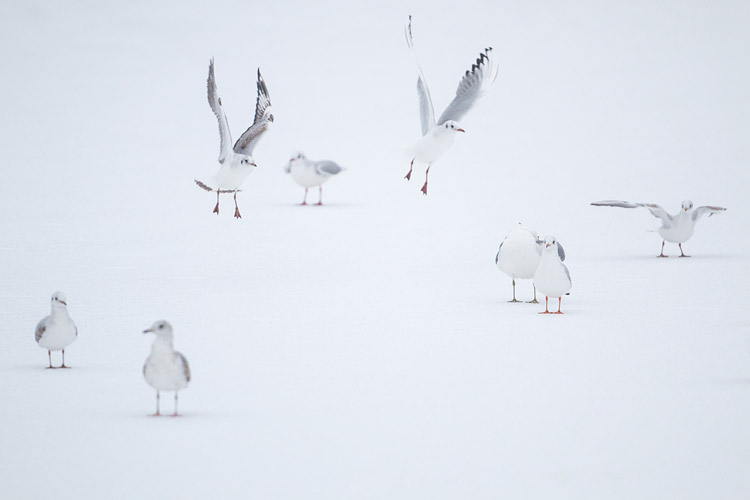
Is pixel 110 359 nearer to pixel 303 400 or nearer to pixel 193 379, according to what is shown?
pixel 193 379

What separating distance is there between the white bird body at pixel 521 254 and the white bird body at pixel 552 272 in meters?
0.58

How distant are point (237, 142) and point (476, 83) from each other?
2836 mm

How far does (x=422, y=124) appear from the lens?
40.4 ft

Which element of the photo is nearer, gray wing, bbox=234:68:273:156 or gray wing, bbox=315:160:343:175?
gray wing, bbox=234:68:273:156

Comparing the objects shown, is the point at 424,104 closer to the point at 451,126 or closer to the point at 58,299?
the point at 451,126

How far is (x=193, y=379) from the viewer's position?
7.39 m

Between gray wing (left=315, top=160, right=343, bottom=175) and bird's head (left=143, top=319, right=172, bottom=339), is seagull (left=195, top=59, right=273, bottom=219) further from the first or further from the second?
bird's head (left=143, top=319, right=172, bottom=339)

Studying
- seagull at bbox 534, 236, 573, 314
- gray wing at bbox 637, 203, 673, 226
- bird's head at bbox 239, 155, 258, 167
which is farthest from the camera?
gray wing at bbox 637, 203, 673, 226

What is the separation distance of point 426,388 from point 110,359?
2267 mm

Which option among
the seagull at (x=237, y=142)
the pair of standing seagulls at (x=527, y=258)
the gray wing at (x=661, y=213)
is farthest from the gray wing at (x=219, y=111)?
the gray wing at (x=661, y=213)

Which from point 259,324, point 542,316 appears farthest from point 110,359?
point 542,316

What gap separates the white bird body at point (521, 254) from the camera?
9.71 m

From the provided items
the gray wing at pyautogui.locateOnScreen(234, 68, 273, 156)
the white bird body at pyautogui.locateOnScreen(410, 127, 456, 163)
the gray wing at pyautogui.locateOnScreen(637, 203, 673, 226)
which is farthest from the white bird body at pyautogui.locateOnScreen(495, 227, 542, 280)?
the gray wing at pyautogui.locateOnScreen(234, 68, 273, 156)

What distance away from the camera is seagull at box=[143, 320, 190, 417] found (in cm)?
629
